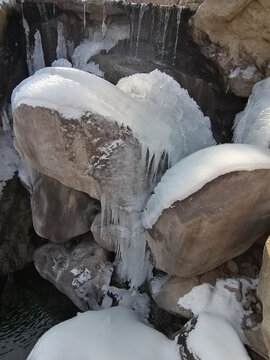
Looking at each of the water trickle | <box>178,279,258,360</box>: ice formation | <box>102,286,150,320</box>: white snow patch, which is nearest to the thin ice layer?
→ the water trickle

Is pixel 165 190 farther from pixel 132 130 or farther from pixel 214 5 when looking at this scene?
pixel 214 5

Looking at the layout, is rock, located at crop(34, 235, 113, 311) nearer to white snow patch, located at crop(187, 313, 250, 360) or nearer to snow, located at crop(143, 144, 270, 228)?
snow, located at crop(143, 144, 270, 228)

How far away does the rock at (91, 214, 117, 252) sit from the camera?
4.11 metres

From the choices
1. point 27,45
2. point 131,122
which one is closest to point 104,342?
point 131,122

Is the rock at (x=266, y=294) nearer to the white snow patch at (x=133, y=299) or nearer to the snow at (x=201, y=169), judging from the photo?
the snow at (x=201, y=169)

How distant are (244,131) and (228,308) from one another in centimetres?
200

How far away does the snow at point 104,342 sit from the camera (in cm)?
325

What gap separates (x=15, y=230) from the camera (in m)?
5.25

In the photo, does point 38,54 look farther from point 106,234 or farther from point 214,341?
point 214,341

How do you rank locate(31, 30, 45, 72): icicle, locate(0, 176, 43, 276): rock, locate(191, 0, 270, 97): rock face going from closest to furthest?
1. locate(191, 0, 270, 97): rock face
2. locate(0, 176, 43, 276): rock
3. locate(31, 30, 45, 72): icicle

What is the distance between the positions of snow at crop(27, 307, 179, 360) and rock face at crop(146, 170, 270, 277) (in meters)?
0.64

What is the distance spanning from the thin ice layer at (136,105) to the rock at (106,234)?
3.01ft

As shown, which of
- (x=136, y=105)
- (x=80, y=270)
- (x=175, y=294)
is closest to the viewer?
(x=175, y=294)

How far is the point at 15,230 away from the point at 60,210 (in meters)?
1.16
